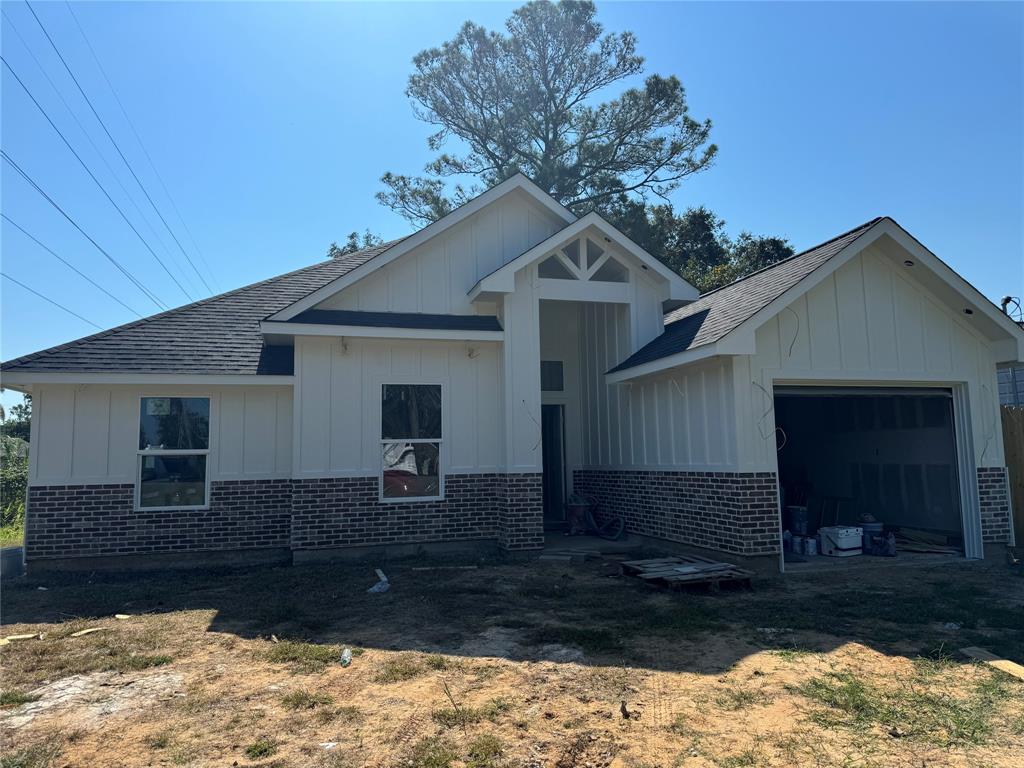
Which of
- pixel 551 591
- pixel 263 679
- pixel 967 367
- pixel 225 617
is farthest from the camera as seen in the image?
pixel 967 367

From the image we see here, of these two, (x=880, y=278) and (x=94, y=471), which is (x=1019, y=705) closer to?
(x=880, y=278)

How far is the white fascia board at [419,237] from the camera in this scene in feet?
34.2

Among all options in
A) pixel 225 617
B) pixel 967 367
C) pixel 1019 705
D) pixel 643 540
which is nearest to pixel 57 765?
pixel 225 617

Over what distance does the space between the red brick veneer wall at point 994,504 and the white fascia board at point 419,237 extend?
8.02 metres

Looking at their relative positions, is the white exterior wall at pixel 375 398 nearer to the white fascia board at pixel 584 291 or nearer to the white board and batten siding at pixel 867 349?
the white fascia board at pixel 584 291

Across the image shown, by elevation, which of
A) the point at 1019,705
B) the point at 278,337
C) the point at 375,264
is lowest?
the point at 1019,705

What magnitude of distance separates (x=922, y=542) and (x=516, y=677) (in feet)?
32.0

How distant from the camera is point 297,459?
1040cm

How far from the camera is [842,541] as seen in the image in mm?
10625

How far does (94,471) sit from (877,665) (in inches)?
413

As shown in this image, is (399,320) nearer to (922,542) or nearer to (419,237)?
(419,237)

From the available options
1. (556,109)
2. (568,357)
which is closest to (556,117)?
(556,109)

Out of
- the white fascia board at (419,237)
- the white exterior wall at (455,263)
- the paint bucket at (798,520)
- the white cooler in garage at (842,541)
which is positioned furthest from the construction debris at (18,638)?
the paint bucket at (798,520)

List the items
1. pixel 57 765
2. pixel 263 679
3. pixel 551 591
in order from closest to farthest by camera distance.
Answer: pixel 57 765 < pixel 263 679 < pixel 551 591
